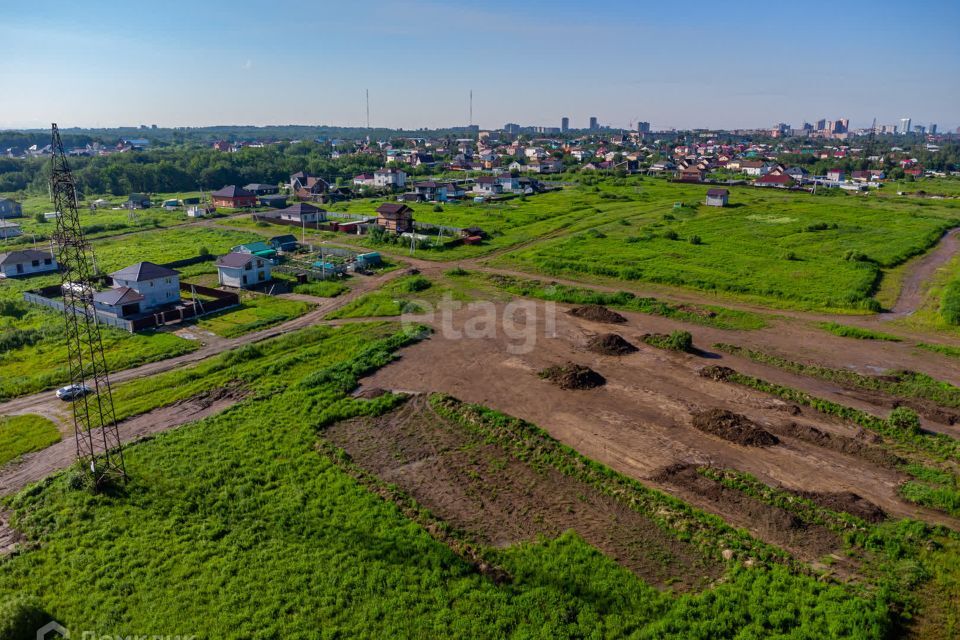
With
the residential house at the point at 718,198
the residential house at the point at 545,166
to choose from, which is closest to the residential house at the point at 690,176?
the residential house at the point at 545,166

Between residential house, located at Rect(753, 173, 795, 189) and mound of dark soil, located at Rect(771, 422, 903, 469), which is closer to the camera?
mound of dark soil, located at Rect(771, 422, 903, 469)

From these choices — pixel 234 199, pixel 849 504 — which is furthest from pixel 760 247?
pixel 234 199


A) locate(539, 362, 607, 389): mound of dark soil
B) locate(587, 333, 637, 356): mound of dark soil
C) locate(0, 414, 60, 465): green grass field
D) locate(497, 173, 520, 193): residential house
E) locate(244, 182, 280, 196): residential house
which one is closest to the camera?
locate(0, 414, 60, 465): green grass field

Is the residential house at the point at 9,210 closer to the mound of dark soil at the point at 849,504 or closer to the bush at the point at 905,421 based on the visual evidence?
the mound of dark soil at the point at 849,504

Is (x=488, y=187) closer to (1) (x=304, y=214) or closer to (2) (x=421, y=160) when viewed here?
(1) (x=304, y=214)

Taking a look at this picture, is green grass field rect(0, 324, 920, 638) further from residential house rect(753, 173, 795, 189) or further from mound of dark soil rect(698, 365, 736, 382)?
residential house rect(753, 173, 795, 189)

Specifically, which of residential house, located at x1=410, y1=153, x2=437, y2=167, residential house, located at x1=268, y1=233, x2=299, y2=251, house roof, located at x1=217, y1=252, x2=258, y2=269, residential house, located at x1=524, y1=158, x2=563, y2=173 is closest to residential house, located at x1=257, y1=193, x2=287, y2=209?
residential house, located at x1=268, y1=233, x2=299, y2=251

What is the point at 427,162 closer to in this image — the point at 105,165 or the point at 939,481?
the point at 105,165
